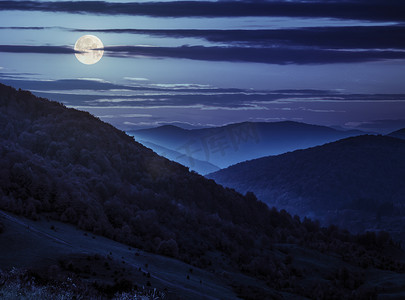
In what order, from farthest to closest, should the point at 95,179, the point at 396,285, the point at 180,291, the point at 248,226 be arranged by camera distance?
1. the point at 248,226
2. the point at 396,285
3. the point at 95,179
4. the point at 180,291

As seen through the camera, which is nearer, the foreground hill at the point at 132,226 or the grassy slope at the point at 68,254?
the grassy slope at the point at 68,254

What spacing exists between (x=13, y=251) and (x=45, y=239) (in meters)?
5.86

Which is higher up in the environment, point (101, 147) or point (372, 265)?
point (101, 147)

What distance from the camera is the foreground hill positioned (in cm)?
3866

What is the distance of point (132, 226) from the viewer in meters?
75.4

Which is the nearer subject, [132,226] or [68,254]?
[68,254]

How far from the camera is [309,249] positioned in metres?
116

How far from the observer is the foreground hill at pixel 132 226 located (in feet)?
127

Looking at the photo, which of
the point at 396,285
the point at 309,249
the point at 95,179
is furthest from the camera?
the point at 309,249

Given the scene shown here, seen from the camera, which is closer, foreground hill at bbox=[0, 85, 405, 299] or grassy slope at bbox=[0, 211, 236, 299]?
grassy slope at bbox=[0, 211, 236, 299]

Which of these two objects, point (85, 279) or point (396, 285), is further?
point (396, 285)

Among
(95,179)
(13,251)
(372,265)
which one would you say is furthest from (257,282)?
(372,265)

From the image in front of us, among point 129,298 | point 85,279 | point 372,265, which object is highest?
point 129,298

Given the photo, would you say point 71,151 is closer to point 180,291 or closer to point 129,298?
point 180,291
